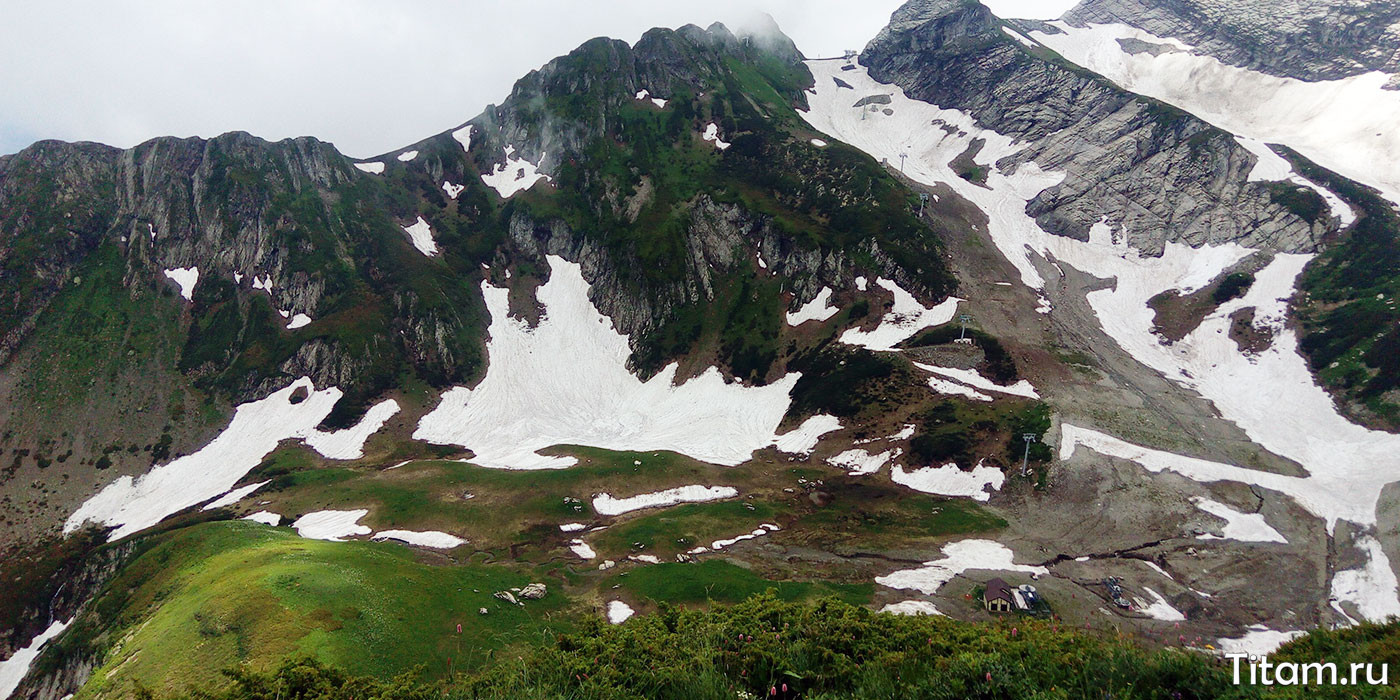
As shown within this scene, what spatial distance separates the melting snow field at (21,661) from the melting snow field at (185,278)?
7430cm

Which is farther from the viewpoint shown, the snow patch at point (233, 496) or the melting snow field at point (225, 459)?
the melting snow field at point (225, 459)

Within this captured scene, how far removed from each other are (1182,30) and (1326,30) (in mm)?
35978

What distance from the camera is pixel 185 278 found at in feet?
368

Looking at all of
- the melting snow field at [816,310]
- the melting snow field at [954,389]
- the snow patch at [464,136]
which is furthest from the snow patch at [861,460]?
the snow patch at [464,136]

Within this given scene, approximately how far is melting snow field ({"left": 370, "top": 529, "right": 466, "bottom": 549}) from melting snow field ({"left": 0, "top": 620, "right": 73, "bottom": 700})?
2902 cm

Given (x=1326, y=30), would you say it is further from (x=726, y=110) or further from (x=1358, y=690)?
(x=1358, y=690)

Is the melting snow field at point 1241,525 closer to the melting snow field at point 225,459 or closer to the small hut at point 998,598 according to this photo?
the small hut at point 998,598

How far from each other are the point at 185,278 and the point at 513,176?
245 feet

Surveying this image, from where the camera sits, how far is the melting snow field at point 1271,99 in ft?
379

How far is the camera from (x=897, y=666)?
13328 millimetres

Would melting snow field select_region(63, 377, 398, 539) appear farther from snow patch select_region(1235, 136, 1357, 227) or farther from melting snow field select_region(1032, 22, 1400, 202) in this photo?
melting snow field select_region(1032, 22, 1400, 202)

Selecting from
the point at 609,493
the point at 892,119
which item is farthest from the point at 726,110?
the point at 609,493

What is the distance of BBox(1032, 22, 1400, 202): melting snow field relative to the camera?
115438 millimetres

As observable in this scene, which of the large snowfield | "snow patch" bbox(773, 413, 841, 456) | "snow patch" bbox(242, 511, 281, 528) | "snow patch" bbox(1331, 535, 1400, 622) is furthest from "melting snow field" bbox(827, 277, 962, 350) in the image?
"snow patch" bbox(242, 511, 281, 528)
